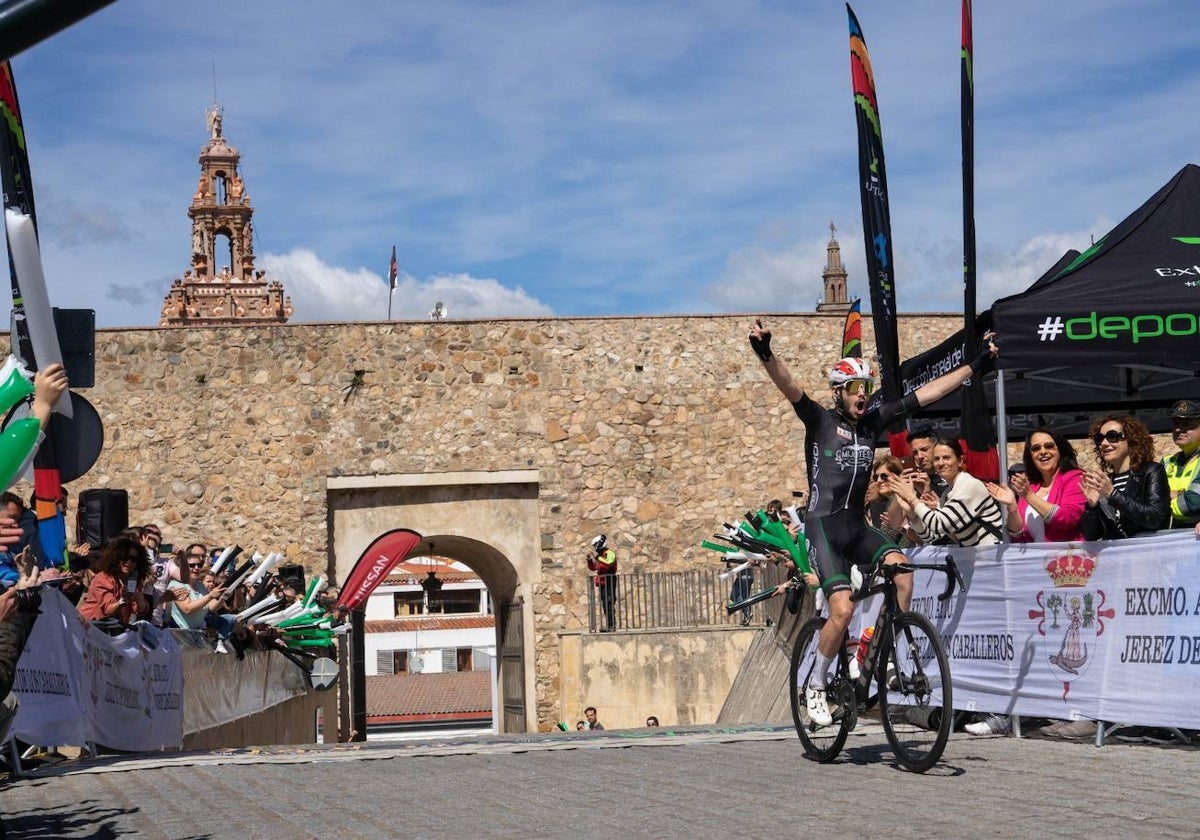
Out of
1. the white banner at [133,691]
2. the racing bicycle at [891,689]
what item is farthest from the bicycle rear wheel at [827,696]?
the white banner at [133,691]

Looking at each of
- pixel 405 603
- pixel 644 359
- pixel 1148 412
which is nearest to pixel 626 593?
pixel 644 359

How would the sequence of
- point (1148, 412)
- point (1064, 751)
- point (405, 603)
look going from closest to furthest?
point (1064, 751), point (1148, 412), point (405, 603)

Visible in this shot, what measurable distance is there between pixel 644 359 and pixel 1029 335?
2124 centimetres

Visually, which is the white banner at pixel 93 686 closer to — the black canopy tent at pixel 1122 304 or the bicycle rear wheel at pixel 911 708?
the bicycle rear wheel at pixel 911 708

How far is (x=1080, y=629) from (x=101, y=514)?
7.64 metres

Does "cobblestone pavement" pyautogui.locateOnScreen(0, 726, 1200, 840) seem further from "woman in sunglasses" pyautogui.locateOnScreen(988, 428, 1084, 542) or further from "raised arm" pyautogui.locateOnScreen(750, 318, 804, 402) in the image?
"raised arm" pyautogui.locateOnScreen(750, 318, 804, 402)

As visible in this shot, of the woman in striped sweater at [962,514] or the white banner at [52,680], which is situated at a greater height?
the woman in striped sweater at [962,514]

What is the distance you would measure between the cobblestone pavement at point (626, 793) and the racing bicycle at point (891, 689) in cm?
12

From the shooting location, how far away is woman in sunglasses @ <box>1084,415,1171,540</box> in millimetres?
8422

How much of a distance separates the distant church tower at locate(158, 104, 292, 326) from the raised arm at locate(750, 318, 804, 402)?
83.5 meters

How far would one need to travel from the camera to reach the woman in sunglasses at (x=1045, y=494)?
9070mm

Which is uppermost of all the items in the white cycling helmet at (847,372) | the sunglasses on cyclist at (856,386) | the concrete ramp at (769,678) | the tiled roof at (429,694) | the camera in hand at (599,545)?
the white cycling helmet at (847,372)

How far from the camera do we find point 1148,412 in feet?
52.6

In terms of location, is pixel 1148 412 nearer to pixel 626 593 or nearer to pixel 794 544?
pixel 794 544
